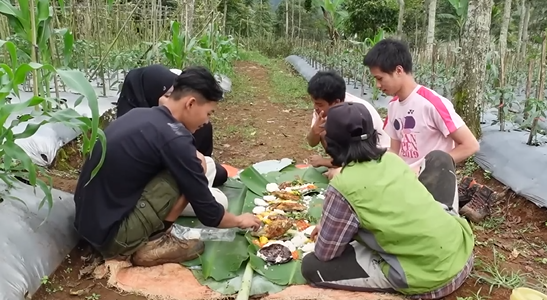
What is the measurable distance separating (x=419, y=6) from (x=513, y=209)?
19590 mm

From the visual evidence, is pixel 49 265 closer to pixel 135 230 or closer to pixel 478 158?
pixel 135 230

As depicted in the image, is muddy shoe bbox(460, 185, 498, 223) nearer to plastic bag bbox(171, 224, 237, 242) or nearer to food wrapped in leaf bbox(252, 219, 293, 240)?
food wrapped in leaf bbox(252, 219, 293, 240)

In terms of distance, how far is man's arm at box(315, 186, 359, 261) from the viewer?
1986 mm

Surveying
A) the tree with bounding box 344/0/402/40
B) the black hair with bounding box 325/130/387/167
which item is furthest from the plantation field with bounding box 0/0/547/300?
the tree with bounding box 344/0/402/40

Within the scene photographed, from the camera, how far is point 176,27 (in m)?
5.59

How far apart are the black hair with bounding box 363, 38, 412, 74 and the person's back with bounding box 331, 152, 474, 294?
0.73 metres

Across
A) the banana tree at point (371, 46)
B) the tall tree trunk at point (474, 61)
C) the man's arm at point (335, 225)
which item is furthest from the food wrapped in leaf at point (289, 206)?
the banana tree at point (371, 46)

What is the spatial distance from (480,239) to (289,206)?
3.93 ft

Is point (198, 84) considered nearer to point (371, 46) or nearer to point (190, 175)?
point (190, 175)

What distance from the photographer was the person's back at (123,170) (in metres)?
2.24

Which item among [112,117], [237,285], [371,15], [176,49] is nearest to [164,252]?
[237,285]

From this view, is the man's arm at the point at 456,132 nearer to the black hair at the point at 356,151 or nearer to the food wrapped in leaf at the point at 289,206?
the black hair at the point at 356,151

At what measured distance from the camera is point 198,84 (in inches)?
89.6

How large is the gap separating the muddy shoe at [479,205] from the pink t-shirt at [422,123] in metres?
0.50
